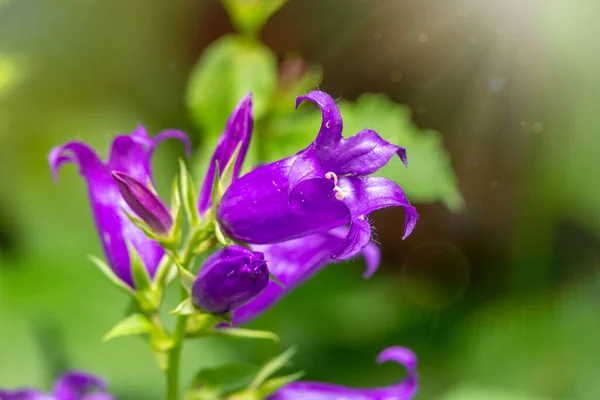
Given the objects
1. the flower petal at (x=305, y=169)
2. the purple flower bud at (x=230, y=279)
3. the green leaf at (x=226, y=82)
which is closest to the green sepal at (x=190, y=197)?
the purple flower bud at (x=230, y=279)

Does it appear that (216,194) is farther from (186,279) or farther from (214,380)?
(214,380)

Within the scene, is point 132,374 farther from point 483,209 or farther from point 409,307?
point 483,209

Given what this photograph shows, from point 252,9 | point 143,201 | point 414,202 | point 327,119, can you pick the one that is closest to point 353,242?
point 327,119

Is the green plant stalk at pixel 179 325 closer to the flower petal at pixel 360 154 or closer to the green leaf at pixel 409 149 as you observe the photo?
the flower petal at pixel 360 154

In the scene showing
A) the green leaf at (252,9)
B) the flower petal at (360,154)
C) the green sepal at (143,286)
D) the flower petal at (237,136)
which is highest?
the green leaf at (252,9)

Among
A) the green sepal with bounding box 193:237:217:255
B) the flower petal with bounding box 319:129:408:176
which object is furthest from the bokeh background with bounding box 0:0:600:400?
the flower petal with bounding box 319:129:408:176

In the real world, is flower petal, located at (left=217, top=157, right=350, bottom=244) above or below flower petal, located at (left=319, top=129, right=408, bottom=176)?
below

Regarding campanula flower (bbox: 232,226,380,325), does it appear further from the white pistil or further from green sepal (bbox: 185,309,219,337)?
the white pistil

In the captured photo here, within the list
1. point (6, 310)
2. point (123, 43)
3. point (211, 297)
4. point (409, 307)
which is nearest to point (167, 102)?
point (123, 43)
